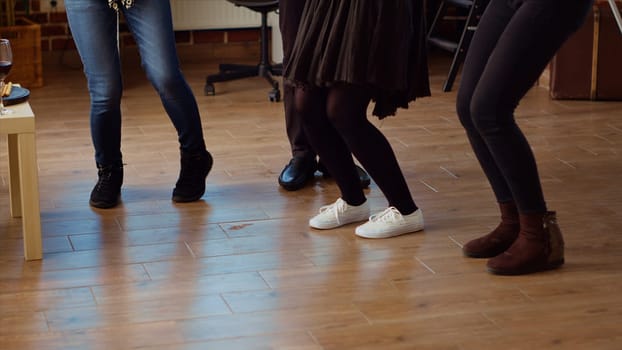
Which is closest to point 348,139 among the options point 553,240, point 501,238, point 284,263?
point 284,263

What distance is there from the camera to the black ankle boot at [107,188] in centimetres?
339

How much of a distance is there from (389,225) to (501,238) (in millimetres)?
357

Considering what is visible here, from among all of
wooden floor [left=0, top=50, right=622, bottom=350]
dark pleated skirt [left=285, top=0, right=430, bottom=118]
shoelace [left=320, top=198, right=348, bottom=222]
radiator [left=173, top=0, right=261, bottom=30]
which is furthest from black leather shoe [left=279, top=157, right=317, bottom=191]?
radiator [left=173, top=0, right=261, bottom=30]

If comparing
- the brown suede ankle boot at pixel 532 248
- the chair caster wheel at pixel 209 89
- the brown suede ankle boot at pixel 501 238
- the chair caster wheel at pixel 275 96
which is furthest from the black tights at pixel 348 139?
the chair caster wheel at pixel 209 89

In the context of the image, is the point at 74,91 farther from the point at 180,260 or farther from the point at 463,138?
the point at 180,260

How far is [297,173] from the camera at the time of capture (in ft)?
11.9

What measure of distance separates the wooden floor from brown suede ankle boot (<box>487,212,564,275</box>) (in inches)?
1.2

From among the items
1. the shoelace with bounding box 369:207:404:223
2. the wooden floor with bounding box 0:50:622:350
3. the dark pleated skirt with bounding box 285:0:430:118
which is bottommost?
the wooden floor with bounding box 0:50:622:350

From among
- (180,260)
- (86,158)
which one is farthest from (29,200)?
(86,158)

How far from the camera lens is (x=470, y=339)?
237 cm

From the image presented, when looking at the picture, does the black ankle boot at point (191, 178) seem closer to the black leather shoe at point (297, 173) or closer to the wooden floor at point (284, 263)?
the wooden floor at point (284, 263)

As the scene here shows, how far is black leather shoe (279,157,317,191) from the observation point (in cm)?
358

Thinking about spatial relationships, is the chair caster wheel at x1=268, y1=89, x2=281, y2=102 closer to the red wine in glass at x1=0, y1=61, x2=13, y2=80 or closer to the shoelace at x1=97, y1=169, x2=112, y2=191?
the shoelace at x1=97, y1=169, x2=112, y2=191

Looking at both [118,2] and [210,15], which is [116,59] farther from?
[210,15]
